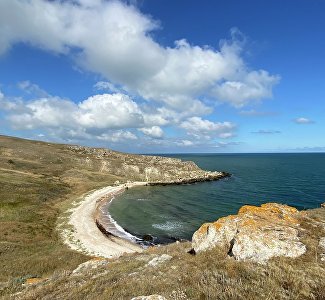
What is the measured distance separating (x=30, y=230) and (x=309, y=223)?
43.4 metres

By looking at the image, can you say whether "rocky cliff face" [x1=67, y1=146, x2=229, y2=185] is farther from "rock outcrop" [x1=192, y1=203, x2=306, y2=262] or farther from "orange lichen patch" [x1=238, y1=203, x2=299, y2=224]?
"rock outcrop" [x1=192, y1=203, x2=306, y2=262]

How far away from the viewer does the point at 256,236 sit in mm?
13812

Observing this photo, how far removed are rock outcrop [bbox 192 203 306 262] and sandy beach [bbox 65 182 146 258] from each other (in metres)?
23.5

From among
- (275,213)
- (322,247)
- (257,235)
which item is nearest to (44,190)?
(275,213)

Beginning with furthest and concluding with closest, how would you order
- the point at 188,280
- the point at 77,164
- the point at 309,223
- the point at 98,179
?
1. the point at 77,164
2. the point at 98,179
3. the point at 309,223
4. the point at 188,280

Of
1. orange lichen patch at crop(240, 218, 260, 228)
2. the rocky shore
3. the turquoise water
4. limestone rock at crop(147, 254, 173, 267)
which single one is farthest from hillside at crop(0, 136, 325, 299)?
the turquoise water

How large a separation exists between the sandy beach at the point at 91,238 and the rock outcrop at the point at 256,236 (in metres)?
23.5

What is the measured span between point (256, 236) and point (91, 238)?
39.0m

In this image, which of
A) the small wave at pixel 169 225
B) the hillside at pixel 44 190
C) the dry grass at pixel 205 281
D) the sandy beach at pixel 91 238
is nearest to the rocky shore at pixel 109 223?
the sandy beach at pixel 91 238

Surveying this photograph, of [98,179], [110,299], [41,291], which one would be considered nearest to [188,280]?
[110,299]

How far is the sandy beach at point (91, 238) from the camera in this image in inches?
1650

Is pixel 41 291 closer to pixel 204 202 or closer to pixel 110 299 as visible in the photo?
pixel 110 299

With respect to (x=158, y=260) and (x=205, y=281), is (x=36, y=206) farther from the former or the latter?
(x=205, y=281)

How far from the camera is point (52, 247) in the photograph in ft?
126
